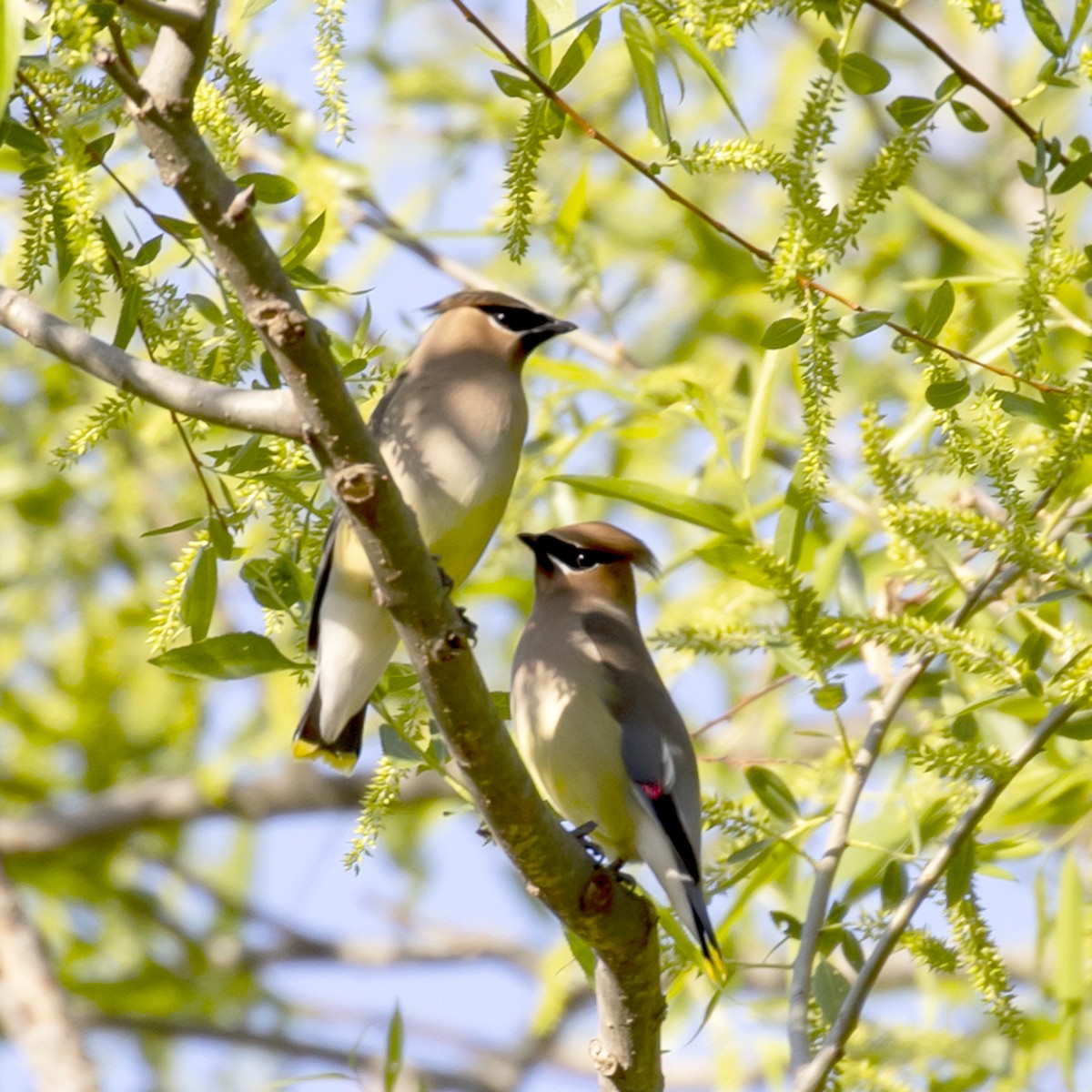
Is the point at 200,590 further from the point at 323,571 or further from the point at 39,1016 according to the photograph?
the point at 39,1016

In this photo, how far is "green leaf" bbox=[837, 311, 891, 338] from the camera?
210cm

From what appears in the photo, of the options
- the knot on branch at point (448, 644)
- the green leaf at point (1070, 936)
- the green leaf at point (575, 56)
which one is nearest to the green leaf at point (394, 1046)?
the knot on branch at point (448, 644)

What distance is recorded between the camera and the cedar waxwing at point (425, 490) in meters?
2.66

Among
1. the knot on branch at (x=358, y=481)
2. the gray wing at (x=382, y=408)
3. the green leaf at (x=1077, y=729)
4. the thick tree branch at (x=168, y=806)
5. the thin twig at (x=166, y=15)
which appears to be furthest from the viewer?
the thick tree branch at (x=168, y=806)

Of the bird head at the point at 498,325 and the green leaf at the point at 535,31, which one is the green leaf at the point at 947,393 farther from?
the bird head at the point at 498,325

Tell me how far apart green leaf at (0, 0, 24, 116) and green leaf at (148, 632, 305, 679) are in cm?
107

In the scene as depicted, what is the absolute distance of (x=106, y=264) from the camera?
2180 mm

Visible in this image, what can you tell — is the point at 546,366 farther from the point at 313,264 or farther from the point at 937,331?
the point at 937,331

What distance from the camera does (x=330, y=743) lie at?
299cm

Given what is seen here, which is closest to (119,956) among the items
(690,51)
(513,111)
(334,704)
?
(513,111)

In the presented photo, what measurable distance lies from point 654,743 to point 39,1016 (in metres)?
1.77

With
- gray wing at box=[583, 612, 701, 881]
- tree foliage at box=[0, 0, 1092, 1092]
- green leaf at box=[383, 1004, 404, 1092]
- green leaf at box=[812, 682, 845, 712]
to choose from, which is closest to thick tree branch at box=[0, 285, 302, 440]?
tree foliage at box=[0, 0, 1092, 1092]

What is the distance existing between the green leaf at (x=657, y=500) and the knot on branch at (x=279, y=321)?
3.38ft

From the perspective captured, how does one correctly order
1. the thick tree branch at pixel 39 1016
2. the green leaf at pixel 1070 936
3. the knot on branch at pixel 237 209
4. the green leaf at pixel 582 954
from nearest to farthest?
the knot on branch at pixel 237 209 → the green leaf at pixel 582 954 → the green leaf at pixel 1070 936 → the thick tree branch at pixel 39 1016
